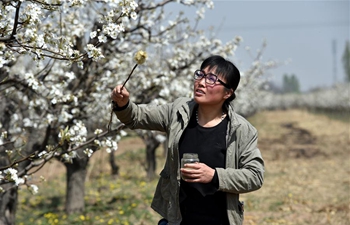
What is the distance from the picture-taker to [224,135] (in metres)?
2.54

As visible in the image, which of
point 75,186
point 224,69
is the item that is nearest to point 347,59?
point 75,186

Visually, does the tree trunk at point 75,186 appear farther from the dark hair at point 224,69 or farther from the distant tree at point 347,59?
the distant tree at point 347,59

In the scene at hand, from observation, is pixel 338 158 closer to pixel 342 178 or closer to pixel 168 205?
pixel 342 178

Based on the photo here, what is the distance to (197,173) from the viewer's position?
7.61ft

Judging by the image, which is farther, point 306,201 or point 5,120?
point 306,201

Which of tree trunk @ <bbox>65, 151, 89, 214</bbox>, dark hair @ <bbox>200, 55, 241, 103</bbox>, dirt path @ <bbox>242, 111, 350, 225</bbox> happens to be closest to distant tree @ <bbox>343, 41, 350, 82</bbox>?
dirt path @ <bbox>242, 111, 350, 225</bbox>

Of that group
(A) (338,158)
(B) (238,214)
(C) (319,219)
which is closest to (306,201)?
(C) (319,219)

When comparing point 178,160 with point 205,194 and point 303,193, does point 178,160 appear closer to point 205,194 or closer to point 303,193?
point 205,194

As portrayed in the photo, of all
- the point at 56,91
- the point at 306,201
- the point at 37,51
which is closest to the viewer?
the point at 37,51

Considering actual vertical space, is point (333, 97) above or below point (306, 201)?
above

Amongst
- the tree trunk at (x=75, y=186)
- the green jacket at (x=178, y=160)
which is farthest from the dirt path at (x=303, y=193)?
the green jacket at (x=178, y=160)

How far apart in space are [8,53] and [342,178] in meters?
8.86

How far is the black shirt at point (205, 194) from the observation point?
8.15 feet

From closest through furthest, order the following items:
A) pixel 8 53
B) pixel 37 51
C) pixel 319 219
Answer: pixel 37 51 < pixel 8 53 < pixel 319 219
